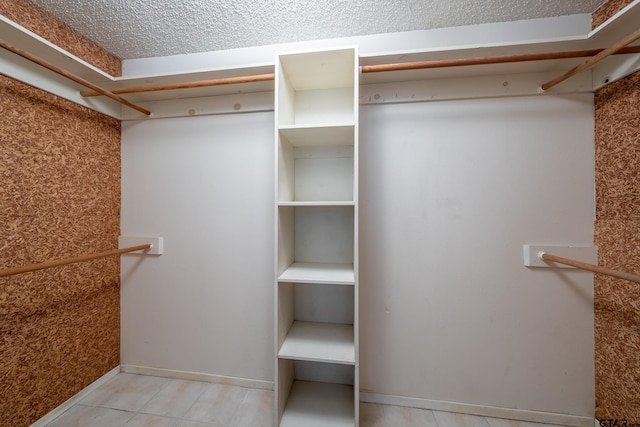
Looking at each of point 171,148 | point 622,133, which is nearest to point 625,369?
point 622,133

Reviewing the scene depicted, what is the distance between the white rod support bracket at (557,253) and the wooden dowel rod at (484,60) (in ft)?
2.73

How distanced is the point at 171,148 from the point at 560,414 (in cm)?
257

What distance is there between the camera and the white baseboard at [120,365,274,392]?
4.66 feet

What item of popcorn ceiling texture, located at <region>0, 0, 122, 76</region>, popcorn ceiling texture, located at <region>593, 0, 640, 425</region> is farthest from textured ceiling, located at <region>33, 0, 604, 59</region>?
popcorn ceiling texture, located at <region>593, 0, 640, 425</region>

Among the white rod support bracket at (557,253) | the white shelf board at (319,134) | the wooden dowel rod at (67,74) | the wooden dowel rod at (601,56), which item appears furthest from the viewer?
the white rod support bracket at (557,253)

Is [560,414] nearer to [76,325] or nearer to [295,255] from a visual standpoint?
[295,255]

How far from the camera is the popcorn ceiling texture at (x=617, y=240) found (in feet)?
3.25

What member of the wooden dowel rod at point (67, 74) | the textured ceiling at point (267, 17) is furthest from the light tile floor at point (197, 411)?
the textured ceiling at point (267, 17)

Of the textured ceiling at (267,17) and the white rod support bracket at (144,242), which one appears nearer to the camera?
the textured ceiling at (267,17)

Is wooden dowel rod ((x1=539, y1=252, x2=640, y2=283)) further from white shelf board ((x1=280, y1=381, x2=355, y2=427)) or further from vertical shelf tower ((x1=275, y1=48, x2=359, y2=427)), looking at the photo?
white shelf board ((x1=280, y1=381, x2=355, y2=427))

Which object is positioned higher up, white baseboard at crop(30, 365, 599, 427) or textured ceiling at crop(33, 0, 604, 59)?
textured ceiling at crop(33, 0, 604, 59)

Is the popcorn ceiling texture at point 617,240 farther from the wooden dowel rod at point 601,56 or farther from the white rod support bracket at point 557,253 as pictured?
the wooden dowel rod at point 601,56

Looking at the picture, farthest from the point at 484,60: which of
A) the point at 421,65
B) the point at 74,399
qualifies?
the point at 74,399

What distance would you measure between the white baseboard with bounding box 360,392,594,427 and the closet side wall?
1595mm
